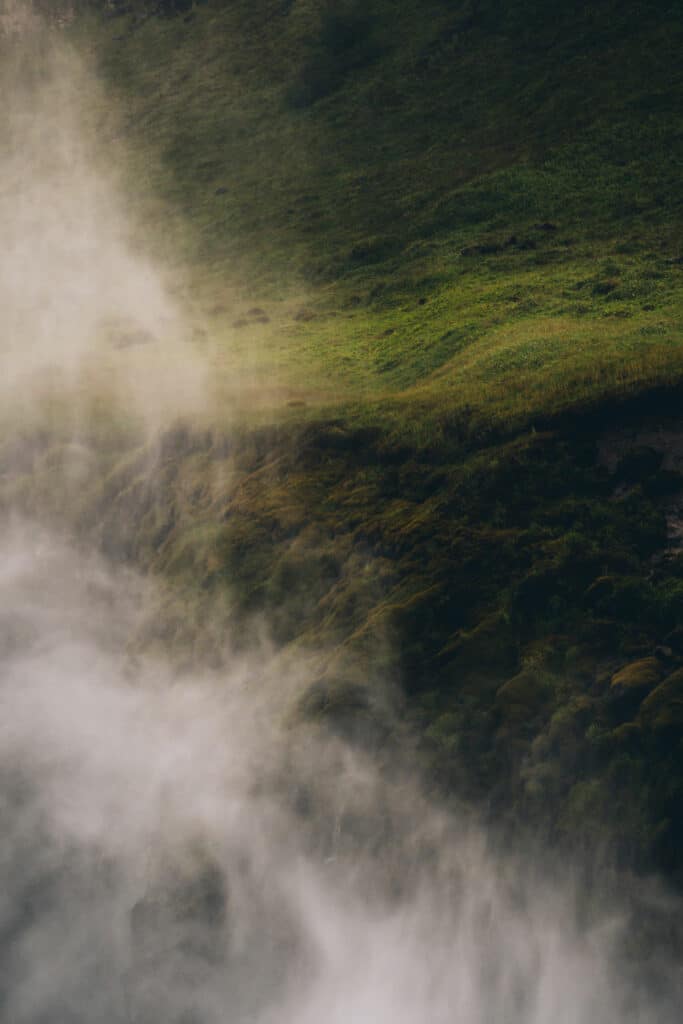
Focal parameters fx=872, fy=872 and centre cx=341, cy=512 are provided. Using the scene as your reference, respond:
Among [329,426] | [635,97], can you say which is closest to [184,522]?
[329,426]

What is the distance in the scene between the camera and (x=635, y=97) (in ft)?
174

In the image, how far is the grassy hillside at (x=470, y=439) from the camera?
15.2m

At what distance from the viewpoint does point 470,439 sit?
73.2 ft

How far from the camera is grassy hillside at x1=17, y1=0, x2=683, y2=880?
15.2m

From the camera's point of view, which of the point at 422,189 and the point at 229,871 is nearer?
the point at 229,871

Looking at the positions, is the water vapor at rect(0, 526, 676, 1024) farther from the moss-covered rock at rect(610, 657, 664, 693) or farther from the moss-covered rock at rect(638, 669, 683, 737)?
the moss-covered rock at rect(610, 657, 664, 693)

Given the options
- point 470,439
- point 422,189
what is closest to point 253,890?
point 470,439

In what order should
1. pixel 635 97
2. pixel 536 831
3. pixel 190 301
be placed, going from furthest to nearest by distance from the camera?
pixel 635 97, pixel 190 301, pixel 536 831

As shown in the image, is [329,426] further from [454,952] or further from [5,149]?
[5,149]

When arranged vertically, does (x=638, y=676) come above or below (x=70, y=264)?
below

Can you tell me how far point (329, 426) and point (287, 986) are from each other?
579 inches

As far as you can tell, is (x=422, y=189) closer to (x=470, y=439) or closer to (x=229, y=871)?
(x=470, y=439)

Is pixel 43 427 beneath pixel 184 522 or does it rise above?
above

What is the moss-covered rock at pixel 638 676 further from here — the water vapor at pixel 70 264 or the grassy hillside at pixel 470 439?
the water vapor at pixel 70 264
